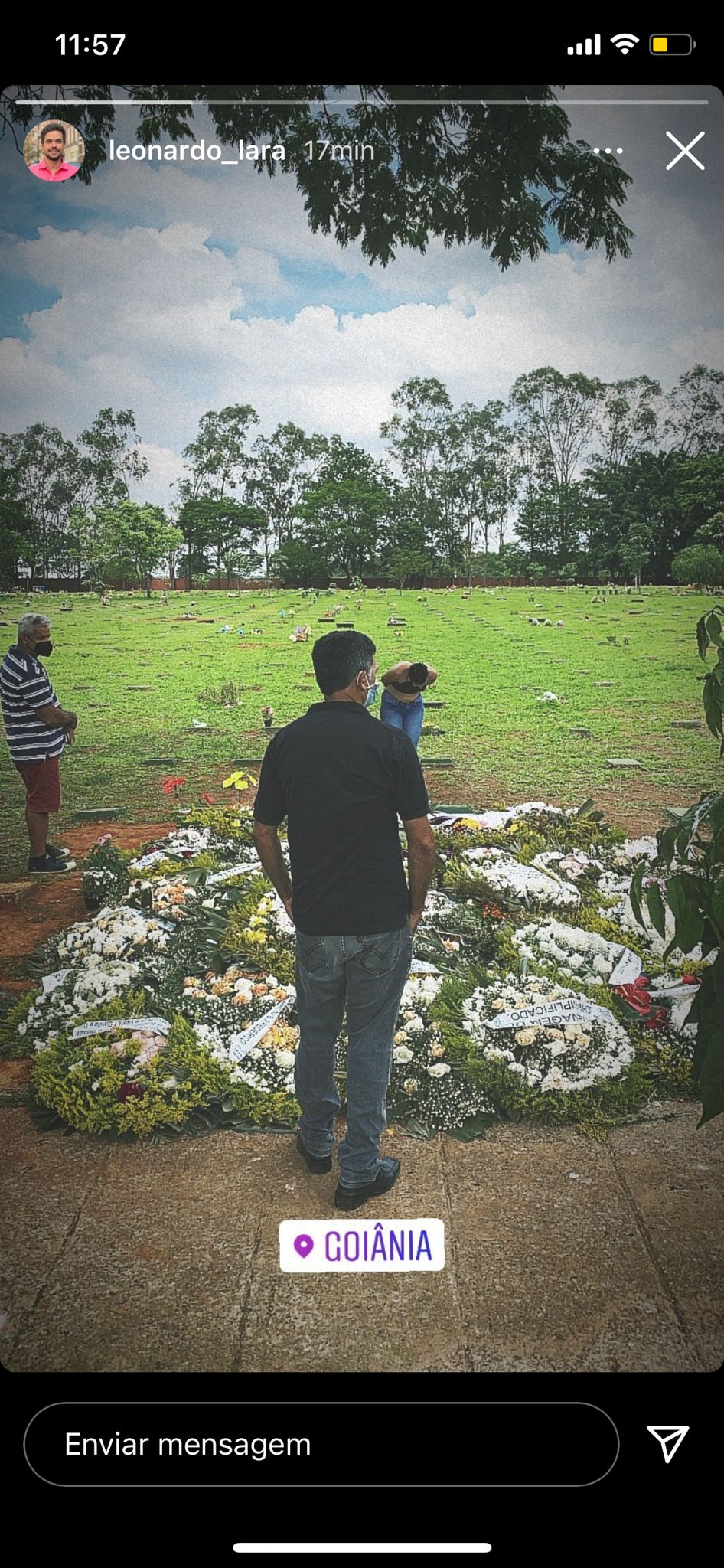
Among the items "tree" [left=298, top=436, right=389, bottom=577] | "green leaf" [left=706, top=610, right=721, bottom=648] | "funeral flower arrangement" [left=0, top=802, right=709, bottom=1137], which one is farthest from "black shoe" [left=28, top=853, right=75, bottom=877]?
"green leaf" [left=706, top=610, right=721, bottom=648]

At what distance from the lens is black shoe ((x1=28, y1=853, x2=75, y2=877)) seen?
3.42 m

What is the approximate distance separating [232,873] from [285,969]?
2.14ft

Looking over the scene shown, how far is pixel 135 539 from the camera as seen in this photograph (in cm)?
321

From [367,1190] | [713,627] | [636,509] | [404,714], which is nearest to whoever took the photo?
[713,627]

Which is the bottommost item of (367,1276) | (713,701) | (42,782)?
(367,1276)

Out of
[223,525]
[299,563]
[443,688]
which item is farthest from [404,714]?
[223,525]

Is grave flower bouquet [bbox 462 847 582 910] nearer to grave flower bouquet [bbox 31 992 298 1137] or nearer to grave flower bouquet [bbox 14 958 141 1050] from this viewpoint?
grave flower bouquet [bbox 31 992 298 1137]

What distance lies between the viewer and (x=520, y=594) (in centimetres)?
347

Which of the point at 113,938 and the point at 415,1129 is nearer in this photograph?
the point at 415,1129

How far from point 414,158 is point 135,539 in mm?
1505
